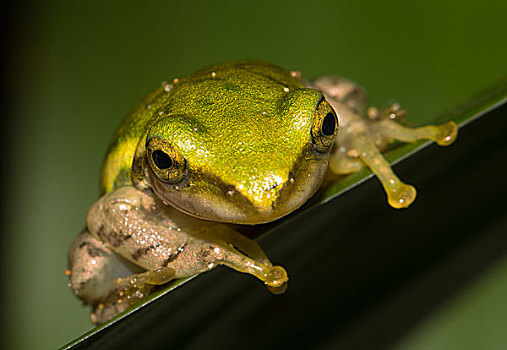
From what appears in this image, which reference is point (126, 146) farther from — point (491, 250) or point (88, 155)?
point (491, 250)

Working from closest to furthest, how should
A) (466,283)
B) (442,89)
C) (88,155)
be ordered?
(466,283) < (442,89) < (88,155)

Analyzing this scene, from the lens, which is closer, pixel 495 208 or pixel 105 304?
pixel 495 208

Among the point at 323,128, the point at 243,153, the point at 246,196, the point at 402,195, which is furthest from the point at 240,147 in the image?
the point at 402,195

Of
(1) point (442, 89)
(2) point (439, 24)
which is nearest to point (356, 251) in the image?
(1) point (442, 89)

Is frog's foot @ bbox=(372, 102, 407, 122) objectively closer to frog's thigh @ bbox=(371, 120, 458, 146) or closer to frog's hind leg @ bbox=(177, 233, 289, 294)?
frog's thigh @ bbox=(371, 120, 458, 146)

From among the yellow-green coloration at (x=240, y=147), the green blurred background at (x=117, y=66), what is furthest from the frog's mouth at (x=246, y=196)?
the green blurred background at (x=117, y=66)

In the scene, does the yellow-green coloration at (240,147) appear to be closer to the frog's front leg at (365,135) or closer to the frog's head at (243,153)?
the frog's head at (243,153)
